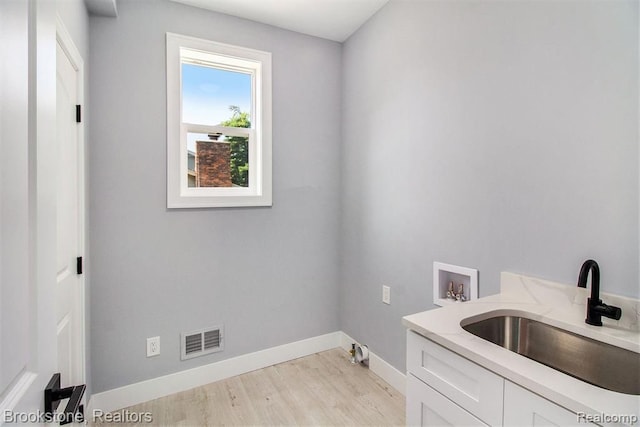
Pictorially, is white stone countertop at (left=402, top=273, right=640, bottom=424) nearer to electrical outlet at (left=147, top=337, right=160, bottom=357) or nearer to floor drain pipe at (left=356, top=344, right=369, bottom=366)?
floor drain pipe at (left=356, top=344, right=369, bottom=366)

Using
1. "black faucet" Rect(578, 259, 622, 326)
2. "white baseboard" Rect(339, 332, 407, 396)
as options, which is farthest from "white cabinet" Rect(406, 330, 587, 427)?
"white baseboard" Rect(339, 332, 407, 396)

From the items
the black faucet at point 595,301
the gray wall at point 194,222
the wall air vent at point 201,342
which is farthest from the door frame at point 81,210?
the black faucet at point 595,301

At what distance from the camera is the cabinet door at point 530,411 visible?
79 centimetres

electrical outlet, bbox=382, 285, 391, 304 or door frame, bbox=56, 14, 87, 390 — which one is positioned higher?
door frame, bbox=56, 14, 87, 390

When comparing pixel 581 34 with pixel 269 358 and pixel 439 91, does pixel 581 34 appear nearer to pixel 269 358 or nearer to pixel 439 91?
pixel 439 91

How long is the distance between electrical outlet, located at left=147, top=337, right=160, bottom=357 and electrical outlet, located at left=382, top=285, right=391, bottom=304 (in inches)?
62.1

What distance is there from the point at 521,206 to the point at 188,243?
Result: 201cm

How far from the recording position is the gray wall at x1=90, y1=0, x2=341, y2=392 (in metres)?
2.03

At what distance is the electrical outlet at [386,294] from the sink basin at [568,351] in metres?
1.03

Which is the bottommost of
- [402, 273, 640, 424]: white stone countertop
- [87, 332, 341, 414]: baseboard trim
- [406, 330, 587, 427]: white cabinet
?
[87, 332, 341, 414]: baseboard trim

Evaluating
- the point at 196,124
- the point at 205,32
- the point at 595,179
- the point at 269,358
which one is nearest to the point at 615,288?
the point at 595,179

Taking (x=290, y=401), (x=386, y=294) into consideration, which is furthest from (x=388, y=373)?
(x=290, y=401)

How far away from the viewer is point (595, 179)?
1.24 meters

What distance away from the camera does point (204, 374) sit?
2336 mm
